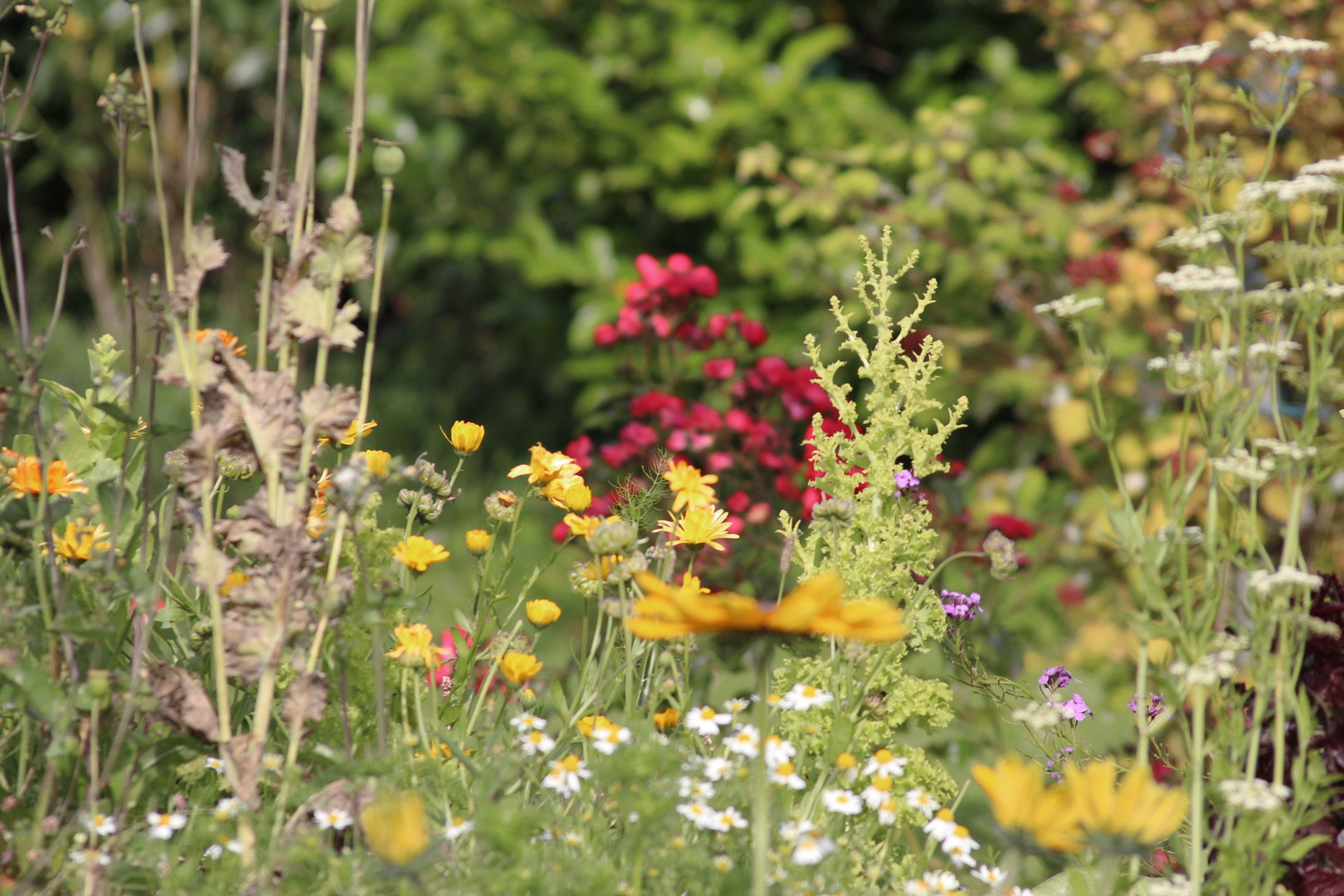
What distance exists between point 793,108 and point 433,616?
1897mm

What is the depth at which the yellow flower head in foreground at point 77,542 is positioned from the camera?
1.63m

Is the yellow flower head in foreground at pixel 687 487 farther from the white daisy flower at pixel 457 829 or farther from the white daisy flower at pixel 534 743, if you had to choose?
the white daisy flower at pixel 457 829

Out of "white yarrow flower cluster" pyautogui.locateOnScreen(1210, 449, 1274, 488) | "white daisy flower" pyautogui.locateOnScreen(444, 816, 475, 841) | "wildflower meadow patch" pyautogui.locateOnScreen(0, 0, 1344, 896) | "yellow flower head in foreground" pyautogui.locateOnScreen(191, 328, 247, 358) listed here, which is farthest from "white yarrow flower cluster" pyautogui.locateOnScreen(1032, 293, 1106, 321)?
"yellow flower head in foreground" pyautogui.locateOnScreen(191, 328, 247, 358)

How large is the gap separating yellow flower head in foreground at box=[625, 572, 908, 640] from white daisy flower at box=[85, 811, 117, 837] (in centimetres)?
62

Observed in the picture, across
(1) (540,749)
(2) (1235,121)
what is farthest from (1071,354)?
(1) (540,749)

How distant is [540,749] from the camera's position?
1.66 m

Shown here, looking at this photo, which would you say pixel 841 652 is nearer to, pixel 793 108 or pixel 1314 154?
pixel 1314 154

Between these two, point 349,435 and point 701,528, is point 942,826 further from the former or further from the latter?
point 349,435

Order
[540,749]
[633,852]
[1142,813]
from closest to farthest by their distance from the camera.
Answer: [1142,813]
[633,852]
[540,749]

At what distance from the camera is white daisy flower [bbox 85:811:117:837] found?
138cm

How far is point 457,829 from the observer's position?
4.60 feet

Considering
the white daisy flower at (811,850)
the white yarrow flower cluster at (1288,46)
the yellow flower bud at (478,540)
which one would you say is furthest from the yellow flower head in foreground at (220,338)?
the white yarrow flower cluster at (1288,46)

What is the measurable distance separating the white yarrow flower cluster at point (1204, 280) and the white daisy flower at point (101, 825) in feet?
3.97

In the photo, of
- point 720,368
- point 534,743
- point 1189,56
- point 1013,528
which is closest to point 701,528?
point 534,743
